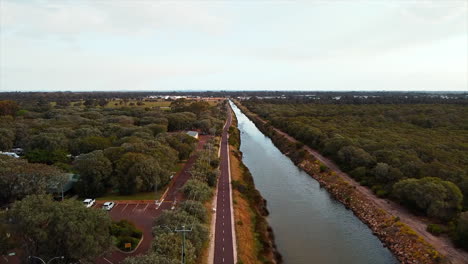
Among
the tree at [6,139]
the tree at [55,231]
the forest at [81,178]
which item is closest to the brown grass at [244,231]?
the forest at [81,178]

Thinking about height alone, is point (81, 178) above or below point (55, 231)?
below

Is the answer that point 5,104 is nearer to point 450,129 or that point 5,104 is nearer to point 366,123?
point 366,123

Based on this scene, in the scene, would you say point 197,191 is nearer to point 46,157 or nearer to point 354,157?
point 46,157

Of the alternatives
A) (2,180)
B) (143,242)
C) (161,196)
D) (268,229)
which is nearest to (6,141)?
(2,180)

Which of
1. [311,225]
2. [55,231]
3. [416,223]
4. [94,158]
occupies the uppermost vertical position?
[94,158]

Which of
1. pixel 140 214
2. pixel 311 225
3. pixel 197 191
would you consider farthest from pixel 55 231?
pixel 311 225
